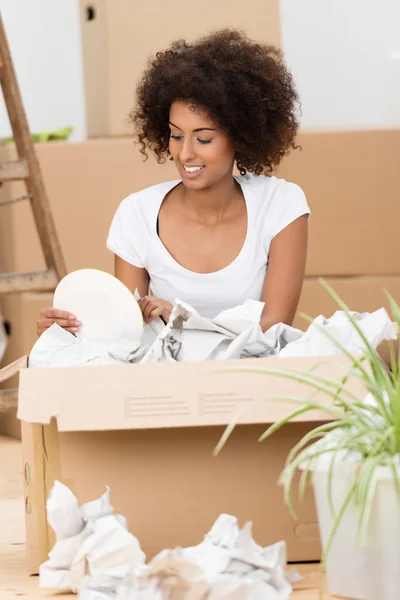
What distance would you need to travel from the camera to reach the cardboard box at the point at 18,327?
3242 mm

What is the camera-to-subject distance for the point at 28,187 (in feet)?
9.61

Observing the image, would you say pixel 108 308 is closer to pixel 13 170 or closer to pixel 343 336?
pixel 343 336

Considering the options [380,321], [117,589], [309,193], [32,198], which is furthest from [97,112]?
[117,589]

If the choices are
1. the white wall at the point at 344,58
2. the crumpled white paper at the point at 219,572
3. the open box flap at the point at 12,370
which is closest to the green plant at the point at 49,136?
the white wall at the point at 344,58

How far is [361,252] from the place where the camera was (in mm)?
3164

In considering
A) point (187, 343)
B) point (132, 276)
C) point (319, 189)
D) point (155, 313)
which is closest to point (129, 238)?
point (132, 276)

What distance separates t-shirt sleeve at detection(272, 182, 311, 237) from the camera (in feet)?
7.38

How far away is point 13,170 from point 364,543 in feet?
5.70

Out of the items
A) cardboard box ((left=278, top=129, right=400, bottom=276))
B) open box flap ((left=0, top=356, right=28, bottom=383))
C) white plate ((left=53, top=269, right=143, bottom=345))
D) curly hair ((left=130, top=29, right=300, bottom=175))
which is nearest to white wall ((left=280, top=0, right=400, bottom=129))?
cardboard box ((left=278, top=129, right=400, bottom=276))

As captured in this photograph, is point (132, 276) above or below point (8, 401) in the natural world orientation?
above

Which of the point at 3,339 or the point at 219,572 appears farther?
the point at 3,339

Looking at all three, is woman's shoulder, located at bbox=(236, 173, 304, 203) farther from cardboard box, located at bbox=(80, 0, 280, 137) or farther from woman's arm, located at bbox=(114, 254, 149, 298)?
cardboard box, located at bbox=(80, 0, 280, 137)

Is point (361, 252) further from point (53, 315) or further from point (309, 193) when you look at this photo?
point (53, 315)

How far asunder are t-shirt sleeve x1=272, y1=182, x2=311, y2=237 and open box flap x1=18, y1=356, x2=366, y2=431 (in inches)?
27.9
